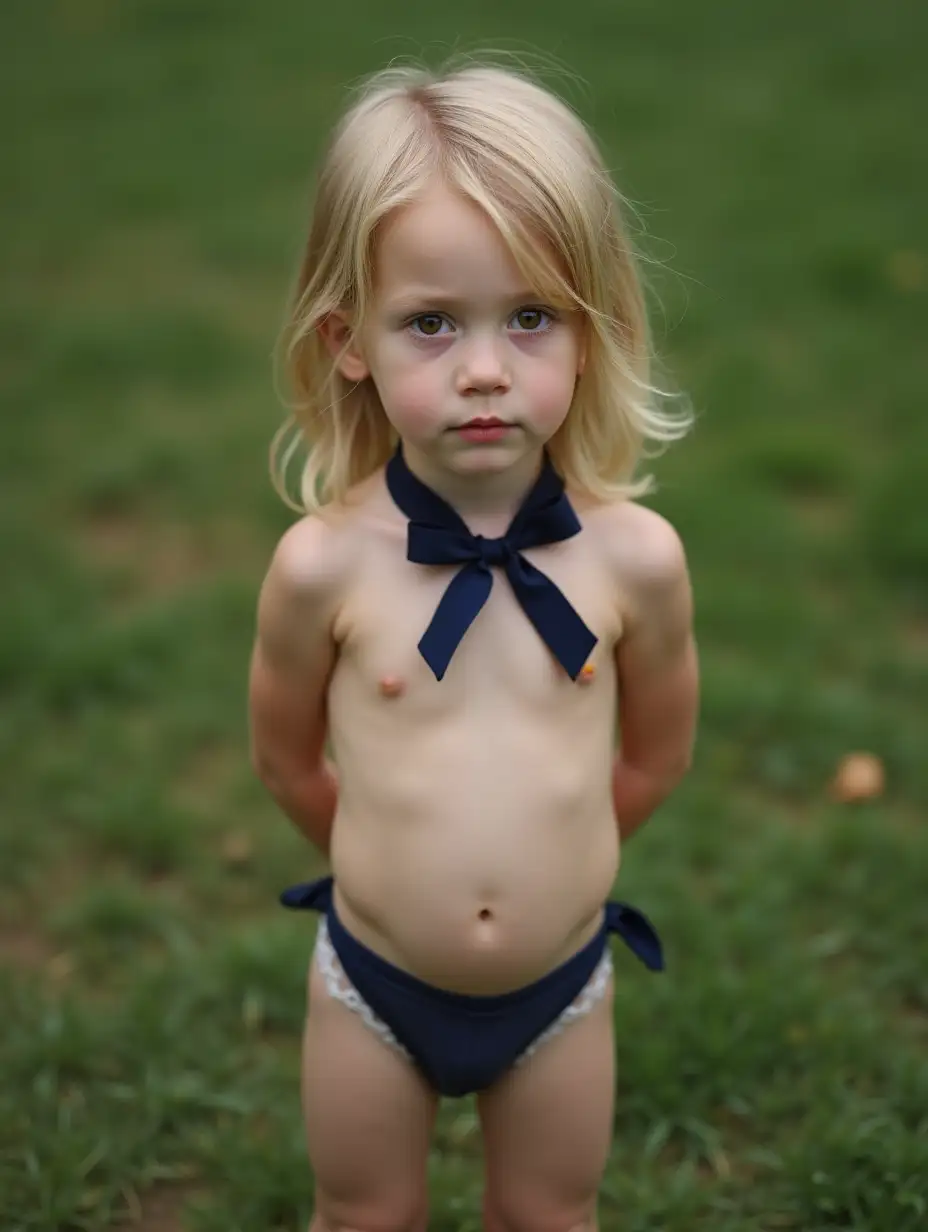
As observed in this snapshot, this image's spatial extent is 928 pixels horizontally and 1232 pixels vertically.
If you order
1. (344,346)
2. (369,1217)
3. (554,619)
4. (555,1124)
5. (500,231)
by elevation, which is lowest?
(369,1217)

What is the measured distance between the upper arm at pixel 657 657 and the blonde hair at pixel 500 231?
0.14 meters

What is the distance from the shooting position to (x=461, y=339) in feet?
6.50

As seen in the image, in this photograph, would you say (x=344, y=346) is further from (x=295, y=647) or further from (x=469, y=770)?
(x=469, y=770)

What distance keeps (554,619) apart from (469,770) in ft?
0.77

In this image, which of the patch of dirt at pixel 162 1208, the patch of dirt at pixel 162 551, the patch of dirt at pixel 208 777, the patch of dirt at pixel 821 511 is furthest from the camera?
the patch of dirt at pixel 821 511

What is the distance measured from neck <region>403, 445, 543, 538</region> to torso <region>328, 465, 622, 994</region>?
0.07 meters

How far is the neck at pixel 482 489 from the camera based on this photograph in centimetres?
214

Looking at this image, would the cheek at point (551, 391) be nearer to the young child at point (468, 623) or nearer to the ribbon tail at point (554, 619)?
the young child at point (468, 623)

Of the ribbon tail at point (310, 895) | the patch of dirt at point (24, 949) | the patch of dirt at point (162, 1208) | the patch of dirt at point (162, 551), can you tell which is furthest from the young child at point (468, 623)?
the patch of dirt at point (162, 551)

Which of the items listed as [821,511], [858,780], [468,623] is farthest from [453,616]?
[821,511]

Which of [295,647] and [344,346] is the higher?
[344,346]

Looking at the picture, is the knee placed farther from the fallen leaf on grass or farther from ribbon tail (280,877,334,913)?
the fallen leaf on grass

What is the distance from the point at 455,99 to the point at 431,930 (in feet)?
3.65

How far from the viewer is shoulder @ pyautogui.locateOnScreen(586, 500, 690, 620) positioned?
7.22 feet
